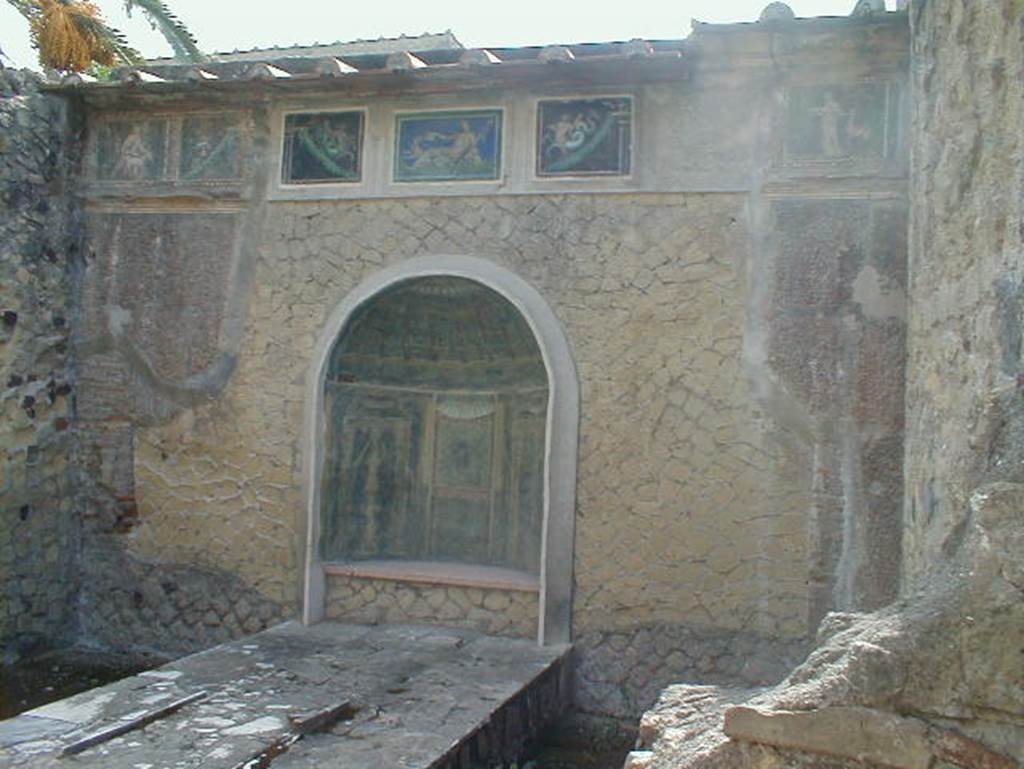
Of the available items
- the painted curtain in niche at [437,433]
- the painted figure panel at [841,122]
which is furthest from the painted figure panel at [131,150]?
the painted figure panel at [841,122]

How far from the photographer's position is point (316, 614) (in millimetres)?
6031

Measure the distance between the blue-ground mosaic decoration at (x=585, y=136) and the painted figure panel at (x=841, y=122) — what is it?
875 mm

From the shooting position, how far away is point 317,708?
4438 millimetres

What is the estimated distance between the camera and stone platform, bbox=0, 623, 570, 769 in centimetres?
391

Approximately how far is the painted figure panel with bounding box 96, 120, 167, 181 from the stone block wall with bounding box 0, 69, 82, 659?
0.19 m

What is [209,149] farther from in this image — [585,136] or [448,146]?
[585,136]

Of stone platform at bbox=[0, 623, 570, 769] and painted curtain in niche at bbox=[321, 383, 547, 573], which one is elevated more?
painted curtain in niche at bbox=[321, 383, 547, 573]

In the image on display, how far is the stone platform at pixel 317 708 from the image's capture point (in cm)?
391

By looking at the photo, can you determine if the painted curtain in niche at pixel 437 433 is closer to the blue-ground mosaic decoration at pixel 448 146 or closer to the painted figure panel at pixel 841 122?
the blue-ground mosaic decoration at pixel 448 146

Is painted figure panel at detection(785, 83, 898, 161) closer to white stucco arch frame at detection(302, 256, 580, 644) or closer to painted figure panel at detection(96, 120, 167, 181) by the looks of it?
white stucco arch frame at detection(302, 256, 580, 644)

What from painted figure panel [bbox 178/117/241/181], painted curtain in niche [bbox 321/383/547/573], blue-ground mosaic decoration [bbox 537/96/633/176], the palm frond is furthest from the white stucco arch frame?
the palm frond

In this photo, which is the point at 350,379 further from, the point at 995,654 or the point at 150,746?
the point at 995,654

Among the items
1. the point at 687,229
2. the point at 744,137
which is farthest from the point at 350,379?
the point at 744,137

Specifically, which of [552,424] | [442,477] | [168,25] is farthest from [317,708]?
[168,25]
